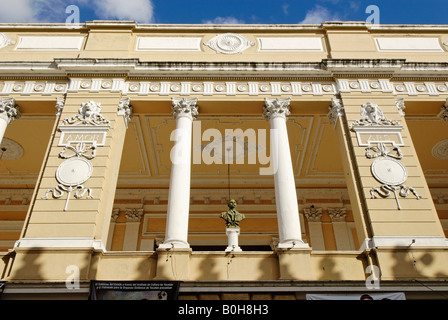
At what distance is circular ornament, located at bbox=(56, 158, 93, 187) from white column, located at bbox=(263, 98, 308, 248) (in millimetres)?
4938

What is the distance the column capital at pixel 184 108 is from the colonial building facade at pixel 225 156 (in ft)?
0.14

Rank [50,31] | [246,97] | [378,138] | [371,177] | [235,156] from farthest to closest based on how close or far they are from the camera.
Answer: [235,156] → [50,31] → [246,97] → [378,138] → [371,177]

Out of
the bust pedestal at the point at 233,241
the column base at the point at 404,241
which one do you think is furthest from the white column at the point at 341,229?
the bust pedestal at the point at 233,241

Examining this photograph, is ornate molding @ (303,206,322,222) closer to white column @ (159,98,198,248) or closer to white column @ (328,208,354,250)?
white column @ (328,208,354,250)

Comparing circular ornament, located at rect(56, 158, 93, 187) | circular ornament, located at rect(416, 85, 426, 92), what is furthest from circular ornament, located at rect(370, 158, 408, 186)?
circular ornament, located at rect(56, 158, 93, 187)

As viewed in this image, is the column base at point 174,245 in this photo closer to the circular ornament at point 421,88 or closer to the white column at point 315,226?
the white column at point 315,226

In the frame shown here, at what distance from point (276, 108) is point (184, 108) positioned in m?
2.75

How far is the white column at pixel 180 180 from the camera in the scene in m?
9.23

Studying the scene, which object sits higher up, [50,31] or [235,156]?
[50,31]

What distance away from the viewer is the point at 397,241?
8938 mm

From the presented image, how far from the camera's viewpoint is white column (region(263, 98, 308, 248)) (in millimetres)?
9297

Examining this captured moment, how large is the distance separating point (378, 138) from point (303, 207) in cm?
583

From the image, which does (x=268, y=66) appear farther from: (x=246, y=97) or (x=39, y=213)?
(x=39, y=213)

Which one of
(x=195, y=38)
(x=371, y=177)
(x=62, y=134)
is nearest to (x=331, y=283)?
(x=371, y=177)
